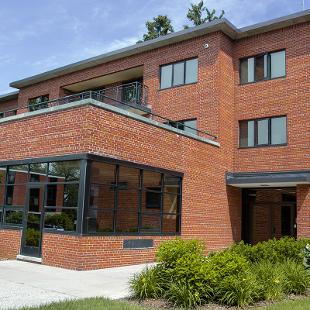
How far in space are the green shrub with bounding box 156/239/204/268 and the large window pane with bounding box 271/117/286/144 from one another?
1177cm

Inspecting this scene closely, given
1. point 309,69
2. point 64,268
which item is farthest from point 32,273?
point 309,69

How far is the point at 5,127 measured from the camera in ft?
54.4

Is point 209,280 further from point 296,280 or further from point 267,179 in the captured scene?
point 267,179

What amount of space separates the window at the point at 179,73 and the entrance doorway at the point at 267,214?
6107 millimetres

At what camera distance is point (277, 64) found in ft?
67.1

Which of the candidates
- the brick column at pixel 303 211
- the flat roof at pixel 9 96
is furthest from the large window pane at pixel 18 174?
the flat roof at pixel 9 96

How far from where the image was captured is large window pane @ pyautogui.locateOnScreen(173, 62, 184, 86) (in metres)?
22.0

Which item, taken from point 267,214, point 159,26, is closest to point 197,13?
point 159,26

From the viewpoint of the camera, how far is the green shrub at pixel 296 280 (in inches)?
367

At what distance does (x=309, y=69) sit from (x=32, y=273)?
14266mm

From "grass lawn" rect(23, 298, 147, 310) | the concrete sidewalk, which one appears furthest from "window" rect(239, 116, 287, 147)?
"grass lawn" rect(23, 298, 147, 310)

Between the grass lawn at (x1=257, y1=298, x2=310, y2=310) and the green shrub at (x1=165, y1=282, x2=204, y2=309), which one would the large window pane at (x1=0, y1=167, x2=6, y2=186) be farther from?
the grass lawn at (x1=257, y1=298, x2=310, y2=310)

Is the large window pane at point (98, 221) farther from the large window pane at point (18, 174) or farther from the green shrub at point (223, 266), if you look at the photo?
the green shrub at point (223, 266)

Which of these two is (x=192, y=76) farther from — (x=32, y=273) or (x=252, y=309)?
(x=252, y=309)
